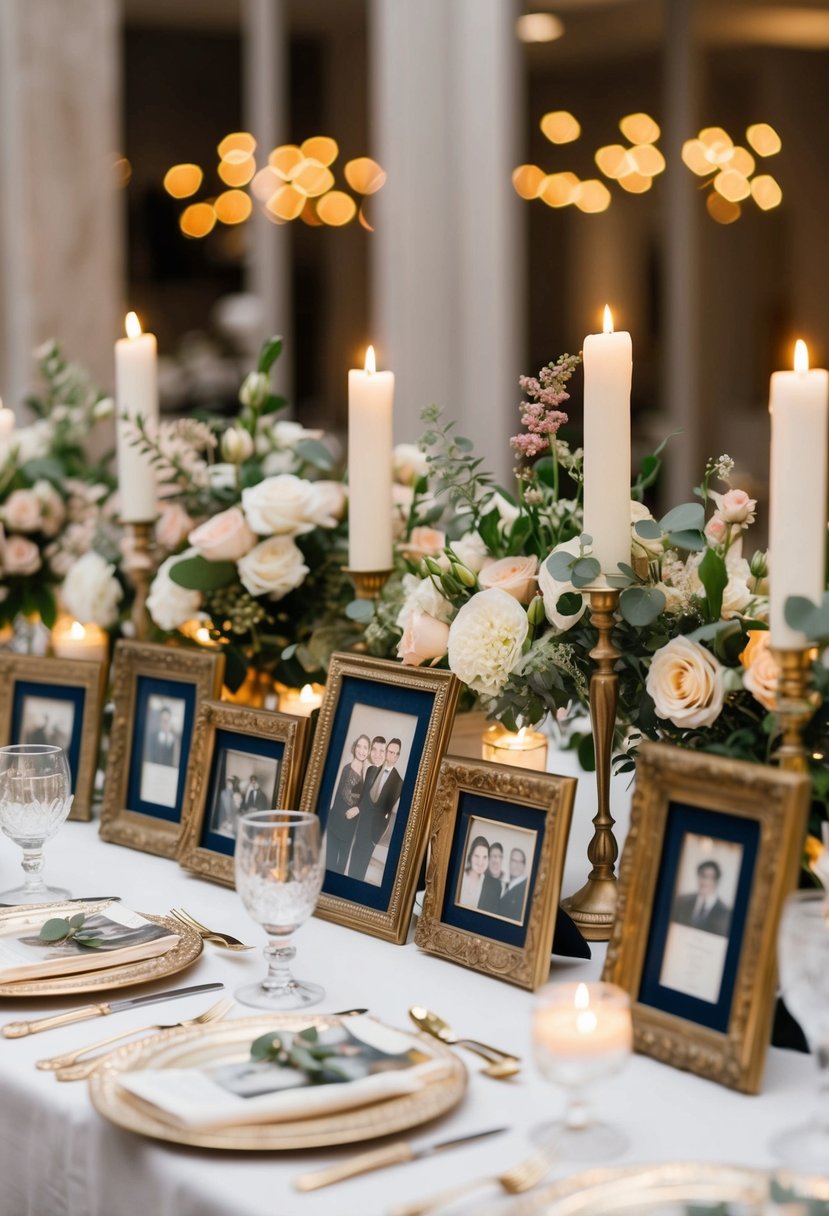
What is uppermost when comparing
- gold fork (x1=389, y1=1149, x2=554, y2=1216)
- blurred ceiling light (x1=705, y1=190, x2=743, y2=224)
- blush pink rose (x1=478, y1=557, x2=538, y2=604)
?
blurred ceiling light (x1=705, y1=190, x2=743, y2=224)

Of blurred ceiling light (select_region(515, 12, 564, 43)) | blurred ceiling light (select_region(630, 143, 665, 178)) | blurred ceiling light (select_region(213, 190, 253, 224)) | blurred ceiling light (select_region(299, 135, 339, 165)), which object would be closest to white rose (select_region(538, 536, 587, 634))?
blurred ceiling light (select_region(630, 143, 665, 178))

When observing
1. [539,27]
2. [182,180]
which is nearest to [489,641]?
[539,27]

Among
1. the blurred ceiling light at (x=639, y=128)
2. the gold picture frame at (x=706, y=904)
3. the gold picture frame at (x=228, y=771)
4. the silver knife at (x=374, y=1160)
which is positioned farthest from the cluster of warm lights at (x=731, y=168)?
the silver knife at (x=374, y=1160)

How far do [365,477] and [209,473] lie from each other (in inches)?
15.6

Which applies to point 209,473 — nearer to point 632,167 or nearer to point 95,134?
point 632,167

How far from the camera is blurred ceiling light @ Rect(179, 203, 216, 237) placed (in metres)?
4.47

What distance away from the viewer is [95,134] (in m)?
4.10

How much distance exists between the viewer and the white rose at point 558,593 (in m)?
1.26

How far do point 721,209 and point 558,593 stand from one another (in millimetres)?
2345

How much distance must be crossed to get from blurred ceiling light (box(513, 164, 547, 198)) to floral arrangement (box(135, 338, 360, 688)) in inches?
79.2

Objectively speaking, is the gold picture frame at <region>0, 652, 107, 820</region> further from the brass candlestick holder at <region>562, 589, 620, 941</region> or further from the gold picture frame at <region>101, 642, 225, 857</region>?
the brass candlestick holder at <region>562, 589, 620, 941</region>

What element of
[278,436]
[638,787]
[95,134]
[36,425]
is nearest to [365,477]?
[278,436]

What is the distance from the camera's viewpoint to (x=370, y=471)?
154cm

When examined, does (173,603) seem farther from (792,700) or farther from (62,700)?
(792,700)
